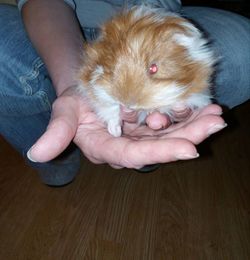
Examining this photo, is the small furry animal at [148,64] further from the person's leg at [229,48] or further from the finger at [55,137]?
the person's leg at [229,48]

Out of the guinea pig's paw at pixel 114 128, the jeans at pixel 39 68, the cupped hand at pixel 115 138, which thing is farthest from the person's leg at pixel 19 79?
the guinea pig's paw at pixel 114 128

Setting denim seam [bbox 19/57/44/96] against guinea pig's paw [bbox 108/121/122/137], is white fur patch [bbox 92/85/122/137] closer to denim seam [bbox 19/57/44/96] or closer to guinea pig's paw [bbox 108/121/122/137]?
guinea pig's paw [bbox 108/121/122/137]

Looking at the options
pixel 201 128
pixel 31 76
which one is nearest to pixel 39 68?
pixel 31 76

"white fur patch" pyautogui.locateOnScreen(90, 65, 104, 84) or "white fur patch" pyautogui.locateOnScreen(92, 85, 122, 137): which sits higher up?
"white fur patch" pyautogui.locateOnScreen(90, 65, 104, 84)

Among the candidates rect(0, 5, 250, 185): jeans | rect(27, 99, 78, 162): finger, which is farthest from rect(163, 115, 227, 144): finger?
rect(0, 5, 250, 185): jeans

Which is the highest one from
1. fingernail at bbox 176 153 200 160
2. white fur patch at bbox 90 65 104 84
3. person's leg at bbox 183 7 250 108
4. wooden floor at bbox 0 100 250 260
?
white fur patch at bbox 90 65 104 84

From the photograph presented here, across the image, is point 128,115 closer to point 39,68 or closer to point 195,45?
point 195,45

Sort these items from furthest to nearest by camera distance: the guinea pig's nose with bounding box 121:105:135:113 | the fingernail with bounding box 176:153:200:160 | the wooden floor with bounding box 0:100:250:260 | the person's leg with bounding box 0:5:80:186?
the wooden floor with bounding box 0:100:250:260 < the person's leg with bounding box 0:5:80:186 < the guinea pig's nose with bounding box 121:105:135:113 < the fingernail with bounding box 176:153:200:160
